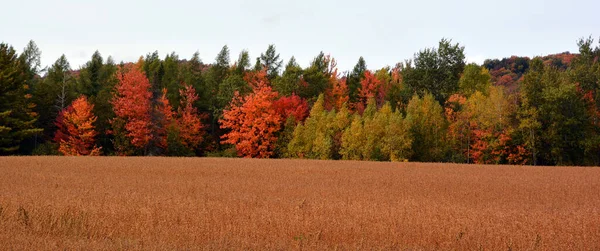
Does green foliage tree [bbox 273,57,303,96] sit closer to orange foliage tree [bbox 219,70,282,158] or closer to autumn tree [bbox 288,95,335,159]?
orange foliage tree [bbox 219,70,282,158]

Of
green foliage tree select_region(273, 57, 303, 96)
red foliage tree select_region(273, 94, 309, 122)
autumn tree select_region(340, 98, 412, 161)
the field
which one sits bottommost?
the field

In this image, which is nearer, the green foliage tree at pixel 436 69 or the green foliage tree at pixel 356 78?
the green foliage tree at pixel 436 69

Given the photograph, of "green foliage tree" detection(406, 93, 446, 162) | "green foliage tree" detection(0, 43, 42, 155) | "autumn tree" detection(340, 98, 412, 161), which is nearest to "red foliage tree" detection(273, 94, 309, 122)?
"autumn tree" detection(340, 98, 412, 161)

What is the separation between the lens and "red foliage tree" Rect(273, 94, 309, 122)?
198 feet

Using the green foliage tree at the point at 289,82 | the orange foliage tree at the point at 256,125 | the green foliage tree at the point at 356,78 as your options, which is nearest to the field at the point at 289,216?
the orange foliage tree at the point at 256,125

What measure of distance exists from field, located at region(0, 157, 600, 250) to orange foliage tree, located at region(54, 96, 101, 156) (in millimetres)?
31514

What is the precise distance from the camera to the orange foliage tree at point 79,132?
53.6 metres

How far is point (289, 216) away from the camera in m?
13.0

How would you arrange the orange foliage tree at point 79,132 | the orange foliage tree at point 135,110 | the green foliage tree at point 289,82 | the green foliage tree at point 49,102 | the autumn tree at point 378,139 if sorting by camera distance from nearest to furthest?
the autumn tree at point 378,139
the orange foliage tree at point 79,132
the orange foliage tree at point 135,110
the green foliage tree at point 49,102
the green foliage tree at point 289,82

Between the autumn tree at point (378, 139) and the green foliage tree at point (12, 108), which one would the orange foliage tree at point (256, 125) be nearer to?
the autumn tree at point (378, 139)

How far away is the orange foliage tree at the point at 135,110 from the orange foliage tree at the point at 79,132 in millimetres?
2473

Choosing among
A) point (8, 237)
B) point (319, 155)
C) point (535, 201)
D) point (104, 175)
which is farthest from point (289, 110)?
point (8, 237)

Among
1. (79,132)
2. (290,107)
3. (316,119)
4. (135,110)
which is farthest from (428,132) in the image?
(79,132)

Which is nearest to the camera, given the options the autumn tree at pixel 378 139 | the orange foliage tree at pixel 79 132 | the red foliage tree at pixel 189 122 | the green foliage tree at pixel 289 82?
the autumn tree at pixel 378 139
